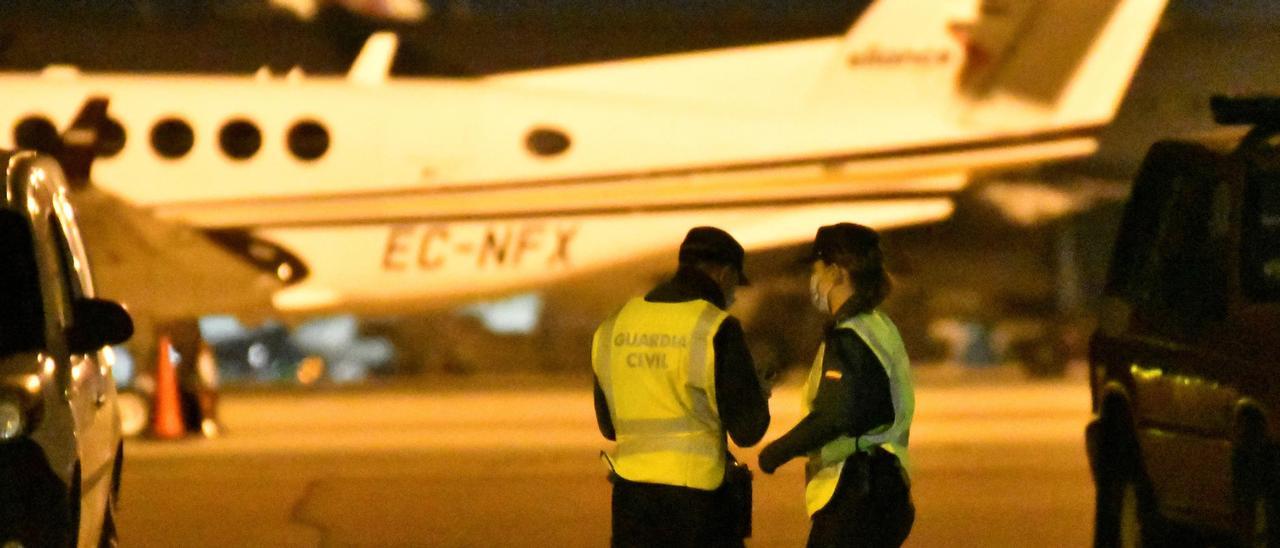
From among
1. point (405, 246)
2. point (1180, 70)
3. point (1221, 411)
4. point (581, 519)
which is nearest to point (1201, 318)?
point (1221, 411)

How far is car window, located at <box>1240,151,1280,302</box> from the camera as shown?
22.3 ft

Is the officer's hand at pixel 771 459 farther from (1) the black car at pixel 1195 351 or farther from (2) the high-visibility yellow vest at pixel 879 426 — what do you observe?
(1) the black car at pixel 1195 351

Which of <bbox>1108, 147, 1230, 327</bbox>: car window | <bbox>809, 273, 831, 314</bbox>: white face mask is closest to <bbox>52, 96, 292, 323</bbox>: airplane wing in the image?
<bbox>1108, 147, 1230, 327</bbox>: car window

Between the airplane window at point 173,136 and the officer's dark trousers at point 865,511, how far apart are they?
13.2 m

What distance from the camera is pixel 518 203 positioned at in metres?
18.8

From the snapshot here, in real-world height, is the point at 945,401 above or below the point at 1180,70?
below

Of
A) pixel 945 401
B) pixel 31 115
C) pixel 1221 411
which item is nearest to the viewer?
pixel 1221 411

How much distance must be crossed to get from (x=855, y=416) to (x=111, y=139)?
1369 centimetres

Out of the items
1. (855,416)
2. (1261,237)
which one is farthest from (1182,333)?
(855,416)

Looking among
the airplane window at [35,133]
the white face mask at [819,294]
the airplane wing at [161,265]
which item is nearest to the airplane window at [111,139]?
the airplane wing at [161,265]

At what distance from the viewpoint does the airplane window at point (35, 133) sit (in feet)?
59.7

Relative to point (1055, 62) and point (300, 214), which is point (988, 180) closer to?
point (1055, 62)

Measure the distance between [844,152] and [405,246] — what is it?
4194 millimetres

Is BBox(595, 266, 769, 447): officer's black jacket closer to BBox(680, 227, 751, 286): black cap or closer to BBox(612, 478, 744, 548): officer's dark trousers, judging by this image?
BBox(680, 227, 751, 286): black cap
